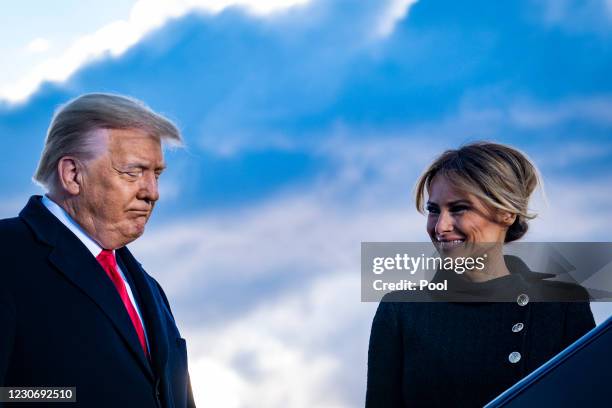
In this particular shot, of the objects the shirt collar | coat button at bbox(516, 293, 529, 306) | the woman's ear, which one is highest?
the woman's ear

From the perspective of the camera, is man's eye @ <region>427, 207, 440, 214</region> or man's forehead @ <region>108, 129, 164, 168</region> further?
man's eye @ <region>427, 207, 440, 214</region>

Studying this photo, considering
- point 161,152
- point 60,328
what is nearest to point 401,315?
point 161,152

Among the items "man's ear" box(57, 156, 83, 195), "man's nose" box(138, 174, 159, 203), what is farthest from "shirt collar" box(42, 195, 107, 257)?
"man's nose" box(138, 174, 159, 203)

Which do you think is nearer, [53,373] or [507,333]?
[53,373]

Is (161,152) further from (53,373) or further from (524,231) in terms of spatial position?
(524,231)

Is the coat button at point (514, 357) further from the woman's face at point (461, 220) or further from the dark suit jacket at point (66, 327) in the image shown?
the dark suit jacket at point (66, 327)

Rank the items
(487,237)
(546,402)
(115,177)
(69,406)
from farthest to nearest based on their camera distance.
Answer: (487,237), (115,177), (69,406), (546,402)

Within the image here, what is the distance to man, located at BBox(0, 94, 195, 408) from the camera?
402cm

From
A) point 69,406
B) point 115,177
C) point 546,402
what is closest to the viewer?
point 546,402

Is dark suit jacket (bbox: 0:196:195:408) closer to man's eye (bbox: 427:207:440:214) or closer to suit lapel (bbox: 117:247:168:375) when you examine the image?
suit lapel (bbox: 117:247:168:375)

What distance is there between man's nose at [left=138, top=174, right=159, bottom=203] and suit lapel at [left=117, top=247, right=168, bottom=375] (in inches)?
19.5

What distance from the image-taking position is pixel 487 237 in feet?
16.5

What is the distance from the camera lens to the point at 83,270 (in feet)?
14.0

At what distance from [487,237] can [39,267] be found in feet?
8.08
